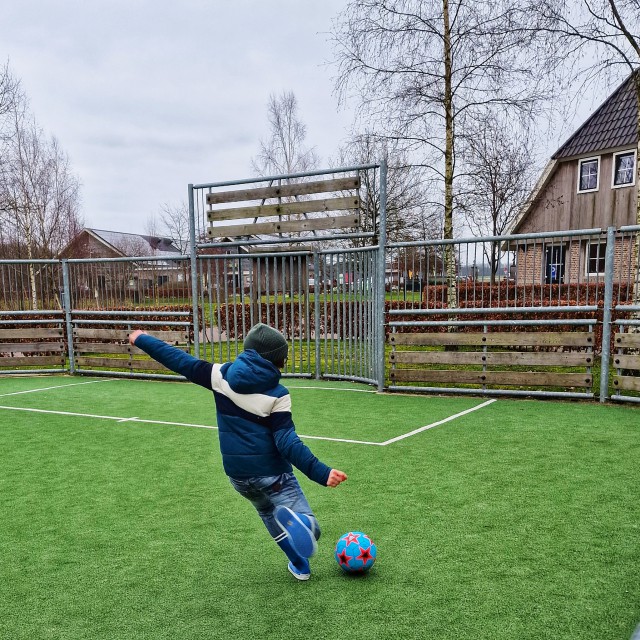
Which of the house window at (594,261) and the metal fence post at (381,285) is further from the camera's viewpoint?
the metal fence post at (381,285)

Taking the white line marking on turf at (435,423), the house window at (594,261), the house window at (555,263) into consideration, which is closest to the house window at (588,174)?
the house window at (555,263)

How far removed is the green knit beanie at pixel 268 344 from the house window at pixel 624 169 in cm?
2137

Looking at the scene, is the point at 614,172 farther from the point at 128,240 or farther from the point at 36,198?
the point at 128,240

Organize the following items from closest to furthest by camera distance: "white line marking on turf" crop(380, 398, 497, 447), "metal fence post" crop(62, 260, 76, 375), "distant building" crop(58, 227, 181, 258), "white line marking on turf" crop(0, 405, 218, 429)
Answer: "white line marking on turf" crop(380, 398, 497, 447) → "white line marking on turf" crop(0, 405, 218, 429) → "metal fence post" crop(62, 260, 76, 375) → "distant building" crop(58, 227, 181, 258)

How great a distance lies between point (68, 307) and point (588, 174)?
64.0ft

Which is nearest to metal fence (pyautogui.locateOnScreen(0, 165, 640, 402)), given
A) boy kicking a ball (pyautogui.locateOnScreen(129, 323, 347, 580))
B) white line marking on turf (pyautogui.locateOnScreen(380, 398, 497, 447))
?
white line marking on turf (pyautogui.locateOnScreen(380, 398, 497, 447))

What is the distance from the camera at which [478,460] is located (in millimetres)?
5824

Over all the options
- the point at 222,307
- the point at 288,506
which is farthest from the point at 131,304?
the point at 288,506

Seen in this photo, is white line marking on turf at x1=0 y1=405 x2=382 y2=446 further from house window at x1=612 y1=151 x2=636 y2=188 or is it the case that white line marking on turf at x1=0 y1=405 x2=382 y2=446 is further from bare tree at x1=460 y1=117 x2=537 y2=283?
house window at x1=612 y1=151 x2=636 y2=188

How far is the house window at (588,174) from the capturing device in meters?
22.0

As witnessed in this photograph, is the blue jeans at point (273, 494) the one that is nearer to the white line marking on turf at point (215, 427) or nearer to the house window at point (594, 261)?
the white line marking on turf at point (215, 427)

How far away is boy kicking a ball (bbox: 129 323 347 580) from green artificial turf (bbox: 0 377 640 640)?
1.38 ft

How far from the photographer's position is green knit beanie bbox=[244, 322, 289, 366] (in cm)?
331

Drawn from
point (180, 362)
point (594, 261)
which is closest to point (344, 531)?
point (180, 362)
